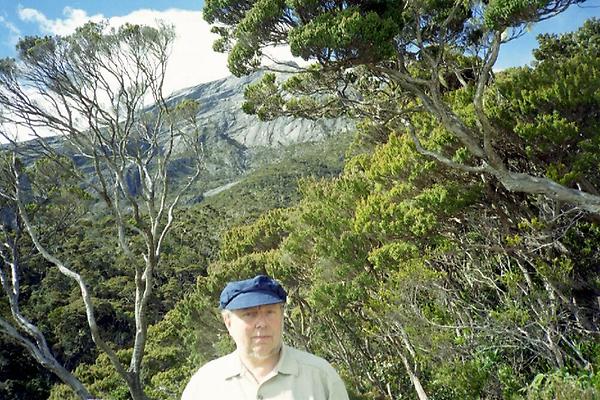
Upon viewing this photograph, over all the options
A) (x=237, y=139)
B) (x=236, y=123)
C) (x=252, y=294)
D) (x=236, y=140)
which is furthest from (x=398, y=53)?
(x=236, y=123)

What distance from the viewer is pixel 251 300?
183cm

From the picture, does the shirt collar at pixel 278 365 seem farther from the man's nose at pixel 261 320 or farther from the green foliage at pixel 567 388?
the green foliage at pixel 567 388

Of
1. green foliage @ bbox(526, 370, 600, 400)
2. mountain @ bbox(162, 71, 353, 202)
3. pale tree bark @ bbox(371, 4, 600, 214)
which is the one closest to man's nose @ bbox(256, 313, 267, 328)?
green foliage @ bbox(526, 370, 600, 400)

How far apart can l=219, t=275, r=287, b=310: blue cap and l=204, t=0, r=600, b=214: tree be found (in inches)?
166

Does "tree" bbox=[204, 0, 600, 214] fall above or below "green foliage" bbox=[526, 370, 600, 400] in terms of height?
above

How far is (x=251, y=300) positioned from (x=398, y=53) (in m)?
5.33

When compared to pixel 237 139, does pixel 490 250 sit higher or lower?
lower

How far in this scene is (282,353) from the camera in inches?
73.5

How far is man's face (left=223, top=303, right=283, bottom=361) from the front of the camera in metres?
1.84

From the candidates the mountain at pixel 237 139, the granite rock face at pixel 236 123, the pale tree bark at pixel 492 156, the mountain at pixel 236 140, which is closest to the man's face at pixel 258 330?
the pale tree bark at pixel 492 156

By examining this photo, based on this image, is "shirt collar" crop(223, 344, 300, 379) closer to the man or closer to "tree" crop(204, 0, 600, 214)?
the man

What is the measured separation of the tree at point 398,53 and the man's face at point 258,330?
168 inches

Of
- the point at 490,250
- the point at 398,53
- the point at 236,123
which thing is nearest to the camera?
the point at 398,53

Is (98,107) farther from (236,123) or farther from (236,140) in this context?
(236,123)
